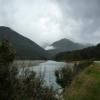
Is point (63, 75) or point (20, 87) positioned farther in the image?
point (63, 75)

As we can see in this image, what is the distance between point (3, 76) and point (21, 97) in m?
0.79

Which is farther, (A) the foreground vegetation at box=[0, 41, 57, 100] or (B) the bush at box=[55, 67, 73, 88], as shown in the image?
(B) the bush at box=[55, 67, 73, 88]

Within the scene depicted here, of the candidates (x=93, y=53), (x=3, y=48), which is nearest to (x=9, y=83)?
(x=3, y=48)

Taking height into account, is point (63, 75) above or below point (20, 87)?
below

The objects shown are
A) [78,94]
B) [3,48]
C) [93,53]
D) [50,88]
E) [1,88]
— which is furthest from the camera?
[93,53]

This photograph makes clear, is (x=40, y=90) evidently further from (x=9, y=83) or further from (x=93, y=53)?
(x=93, y=53)

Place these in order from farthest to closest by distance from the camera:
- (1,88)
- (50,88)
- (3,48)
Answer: (3,48) < (50,88) < (1,88)

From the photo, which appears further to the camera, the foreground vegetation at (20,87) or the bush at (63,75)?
the bush at (63,75)

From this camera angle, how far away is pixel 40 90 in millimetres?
6820

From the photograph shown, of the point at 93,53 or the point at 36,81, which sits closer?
the point at 36,81

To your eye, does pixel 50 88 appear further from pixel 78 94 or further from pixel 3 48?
pixel 78 94

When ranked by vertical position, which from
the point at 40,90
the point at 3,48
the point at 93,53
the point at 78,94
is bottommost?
the point at 78,94

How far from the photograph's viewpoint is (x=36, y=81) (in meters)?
6.74

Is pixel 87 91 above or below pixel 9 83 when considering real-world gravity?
below
